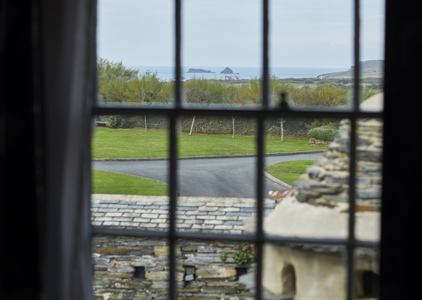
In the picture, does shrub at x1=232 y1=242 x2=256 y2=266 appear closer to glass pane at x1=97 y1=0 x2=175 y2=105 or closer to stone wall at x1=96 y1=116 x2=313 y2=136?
stone wall at x1=96 y1=116 x2=313 y2=136

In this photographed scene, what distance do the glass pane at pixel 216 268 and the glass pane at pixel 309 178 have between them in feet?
0.71

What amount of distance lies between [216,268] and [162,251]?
0.28 m

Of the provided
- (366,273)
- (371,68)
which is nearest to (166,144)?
(371,68)

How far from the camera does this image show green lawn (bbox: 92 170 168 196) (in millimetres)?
2377

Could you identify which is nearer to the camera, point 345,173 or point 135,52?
point 345,173

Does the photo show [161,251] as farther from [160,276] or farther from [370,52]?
[370,52]

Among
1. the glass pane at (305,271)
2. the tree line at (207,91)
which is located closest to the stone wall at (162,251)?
the glass pane at (305,271)

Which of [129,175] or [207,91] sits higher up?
[207,91]

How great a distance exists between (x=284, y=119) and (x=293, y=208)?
0.43m

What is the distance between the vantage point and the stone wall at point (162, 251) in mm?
2314

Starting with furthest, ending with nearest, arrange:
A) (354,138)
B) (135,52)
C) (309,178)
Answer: (135,52) < (309,178) < (354,138)

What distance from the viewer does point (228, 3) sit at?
7.52ft

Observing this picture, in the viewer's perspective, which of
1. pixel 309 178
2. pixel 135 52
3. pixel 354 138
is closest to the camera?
pixel 354 138

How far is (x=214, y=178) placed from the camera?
7.70 ft
